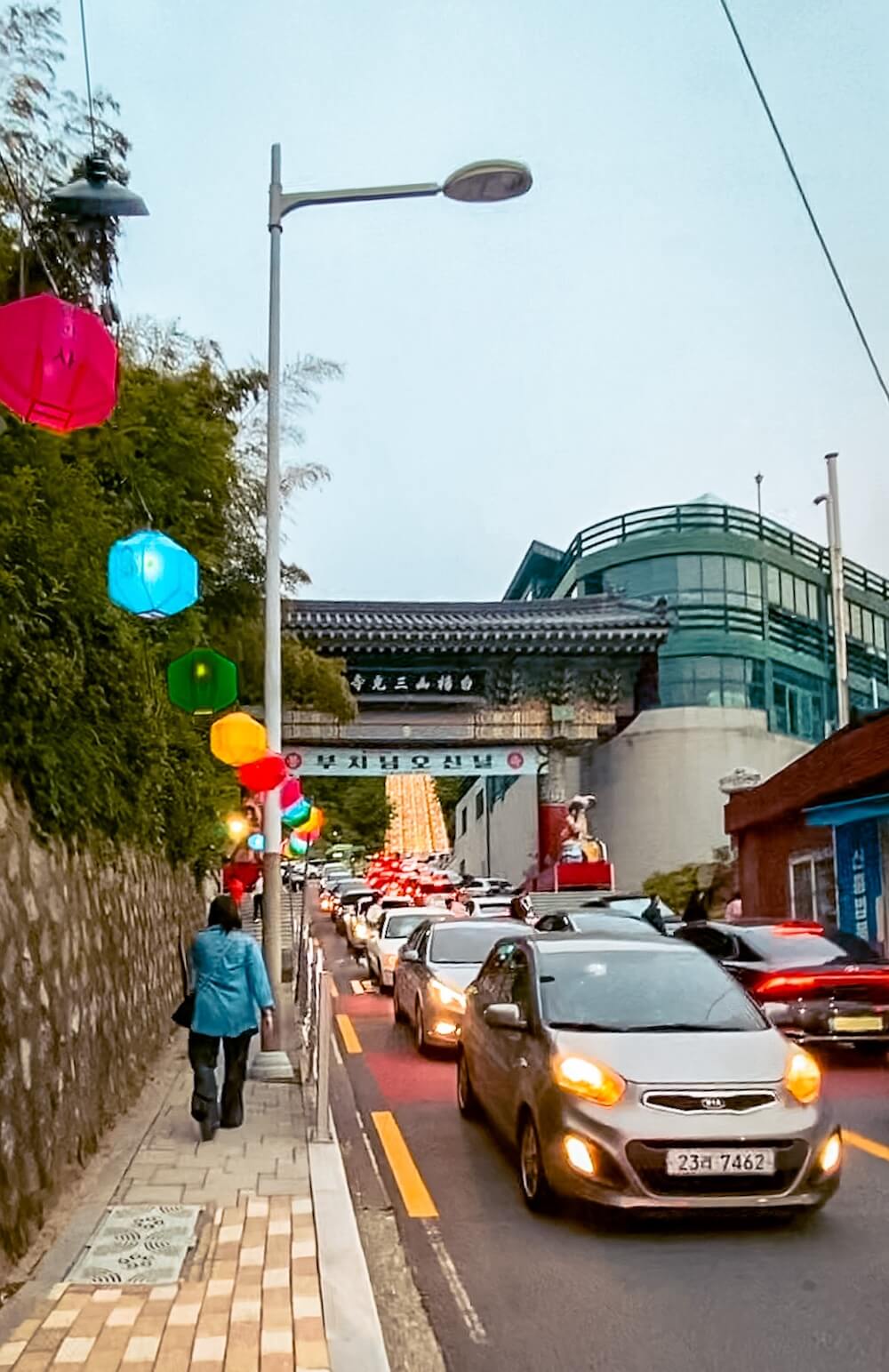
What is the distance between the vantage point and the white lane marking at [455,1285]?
5426mm

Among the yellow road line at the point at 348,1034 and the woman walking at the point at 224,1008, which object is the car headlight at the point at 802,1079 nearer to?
the woman walking at the point at 224,1008

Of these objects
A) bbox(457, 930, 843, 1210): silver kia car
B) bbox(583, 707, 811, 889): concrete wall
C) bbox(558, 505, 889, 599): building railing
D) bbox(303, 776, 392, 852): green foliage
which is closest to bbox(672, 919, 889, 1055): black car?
bbox(457, 930, 843, 1210): silver kia car

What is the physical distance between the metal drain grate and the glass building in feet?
107

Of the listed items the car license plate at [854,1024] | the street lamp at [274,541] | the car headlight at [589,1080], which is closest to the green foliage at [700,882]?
the car license plate at [854,1024]

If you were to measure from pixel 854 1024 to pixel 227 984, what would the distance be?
245 inches

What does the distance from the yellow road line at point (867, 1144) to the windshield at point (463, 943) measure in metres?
5.85

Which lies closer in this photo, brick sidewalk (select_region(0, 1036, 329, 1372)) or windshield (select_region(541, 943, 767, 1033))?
brick sidewalk (select_region(0, 1036, 329, 1372))

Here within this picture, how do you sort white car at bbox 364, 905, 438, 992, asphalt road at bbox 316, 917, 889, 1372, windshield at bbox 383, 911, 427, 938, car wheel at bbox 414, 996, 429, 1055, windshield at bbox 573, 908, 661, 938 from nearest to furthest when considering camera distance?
asphalt road at bbox 316, 917, 889, 1372, car wheel at bbox 414, 996, 429, 1055, windshield at bbox 573, 908, 661, 938, white car at bbox 364, 905, 438, 992, windshield at bbox 383, 911, 427, 938

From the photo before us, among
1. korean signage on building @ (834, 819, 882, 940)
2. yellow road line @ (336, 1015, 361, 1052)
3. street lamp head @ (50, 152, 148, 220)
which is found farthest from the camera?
korean signage on building @ (834, 819, 882, 940)

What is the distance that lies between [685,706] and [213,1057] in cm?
3054

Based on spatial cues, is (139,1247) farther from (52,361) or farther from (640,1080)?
(52,361)

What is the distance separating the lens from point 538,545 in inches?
2249

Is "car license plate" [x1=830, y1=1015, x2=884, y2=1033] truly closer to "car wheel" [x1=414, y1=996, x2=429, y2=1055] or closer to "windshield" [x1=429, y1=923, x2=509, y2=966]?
"windshield" [x1=429, y1=923, x2=509, y2=966]

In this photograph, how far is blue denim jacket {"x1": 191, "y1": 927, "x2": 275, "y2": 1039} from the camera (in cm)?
909
